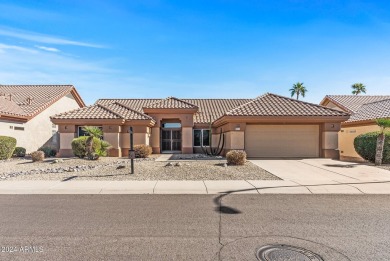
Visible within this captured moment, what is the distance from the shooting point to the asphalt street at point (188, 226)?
184 inches

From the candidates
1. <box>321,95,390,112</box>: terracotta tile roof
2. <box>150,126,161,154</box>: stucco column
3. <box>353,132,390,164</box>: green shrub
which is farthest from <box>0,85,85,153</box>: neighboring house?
<box>321,95,390,112</box>: terracotta tile roof

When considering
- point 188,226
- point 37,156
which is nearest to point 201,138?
point 37,156

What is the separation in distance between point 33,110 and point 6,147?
6.04 meters

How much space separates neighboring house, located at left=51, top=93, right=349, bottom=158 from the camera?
67.7 feet

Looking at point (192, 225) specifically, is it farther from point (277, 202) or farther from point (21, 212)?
point (21, 212)

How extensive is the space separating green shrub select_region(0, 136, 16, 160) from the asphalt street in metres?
13.7

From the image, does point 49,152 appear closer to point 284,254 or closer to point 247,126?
point 247,126

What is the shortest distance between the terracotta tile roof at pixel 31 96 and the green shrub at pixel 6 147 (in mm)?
2334

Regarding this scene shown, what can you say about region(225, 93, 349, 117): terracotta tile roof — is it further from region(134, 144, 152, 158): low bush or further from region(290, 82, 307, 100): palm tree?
region(290, 82, 307, 100): palm tree

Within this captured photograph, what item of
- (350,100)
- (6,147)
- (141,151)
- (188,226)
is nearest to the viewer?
(188,226)

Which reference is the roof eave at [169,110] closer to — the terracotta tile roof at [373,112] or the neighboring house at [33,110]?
the neighboring house at [33,110]

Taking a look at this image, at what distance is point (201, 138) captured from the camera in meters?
27.8

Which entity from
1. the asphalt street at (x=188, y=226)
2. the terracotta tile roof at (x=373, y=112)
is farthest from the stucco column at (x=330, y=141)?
the asphalt street at (x=188, y=226)

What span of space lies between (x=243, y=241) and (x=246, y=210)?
2065 millimetres
